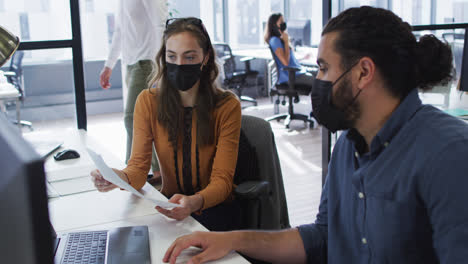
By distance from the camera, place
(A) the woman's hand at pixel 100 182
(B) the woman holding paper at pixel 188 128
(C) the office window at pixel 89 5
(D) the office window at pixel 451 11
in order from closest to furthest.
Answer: (A) the woman's hand at pixel 100 182 → (B) the woman holding paper at pixel 188 128 → (D) the office window at pixel 451 11 → (C) the office window at pixel 89 5

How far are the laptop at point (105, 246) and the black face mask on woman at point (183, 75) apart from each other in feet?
2.21

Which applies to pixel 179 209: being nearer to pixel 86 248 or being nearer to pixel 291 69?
pixel 86 248

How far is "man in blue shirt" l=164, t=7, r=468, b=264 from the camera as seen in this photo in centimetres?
99

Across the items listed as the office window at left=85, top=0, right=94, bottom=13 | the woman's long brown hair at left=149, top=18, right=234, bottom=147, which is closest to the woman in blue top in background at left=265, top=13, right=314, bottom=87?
the office window at left=85, top=0, right=94, bottom=13

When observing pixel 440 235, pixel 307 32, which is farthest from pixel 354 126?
pixel 307 32

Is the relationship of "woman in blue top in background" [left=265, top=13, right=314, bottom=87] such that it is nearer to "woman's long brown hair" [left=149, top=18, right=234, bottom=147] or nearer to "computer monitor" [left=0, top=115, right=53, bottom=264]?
"woman's long brown hair" [left=149, top=18, right=234, bottom=147]

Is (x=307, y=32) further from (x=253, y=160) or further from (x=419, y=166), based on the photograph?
(x=419, y=166)

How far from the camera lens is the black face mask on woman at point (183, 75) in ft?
6.19

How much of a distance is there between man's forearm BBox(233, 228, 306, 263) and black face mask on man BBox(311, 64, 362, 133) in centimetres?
30

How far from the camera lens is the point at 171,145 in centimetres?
185

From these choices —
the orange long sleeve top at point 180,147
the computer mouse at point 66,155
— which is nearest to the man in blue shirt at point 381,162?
the orange long sleeve top at point 180,147

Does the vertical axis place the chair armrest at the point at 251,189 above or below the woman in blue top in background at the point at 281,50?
below

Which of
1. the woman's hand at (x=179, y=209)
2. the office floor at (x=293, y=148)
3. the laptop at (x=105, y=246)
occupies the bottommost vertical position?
the office floor at (x=293, y=148)

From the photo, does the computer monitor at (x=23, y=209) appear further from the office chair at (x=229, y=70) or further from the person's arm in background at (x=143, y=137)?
the office chair at (x=229, y=70)
